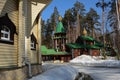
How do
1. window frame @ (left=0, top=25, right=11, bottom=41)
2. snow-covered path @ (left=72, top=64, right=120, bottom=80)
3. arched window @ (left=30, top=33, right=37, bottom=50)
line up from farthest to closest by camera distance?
1. arched window @ (left=30, top=33, right=37, bottom=50)
2. snow-covered path @ (left=72, top=64, right=120, bottom=80)
3. window frame @ (left=0, top=25, right=11, bottom=41)

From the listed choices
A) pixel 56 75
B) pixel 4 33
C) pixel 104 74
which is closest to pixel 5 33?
pixel 4 33

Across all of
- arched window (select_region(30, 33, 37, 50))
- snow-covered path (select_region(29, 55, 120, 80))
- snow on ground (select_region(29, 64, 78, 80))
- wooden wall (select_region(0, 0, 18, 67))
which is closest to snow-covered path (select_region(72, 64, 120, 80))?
snow-covered path (select_region(29, 55, 120, 80))

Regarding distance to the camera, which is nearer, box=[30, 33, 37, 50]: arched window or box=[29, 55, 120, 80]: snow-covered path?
box=[29, 55, 120, 80]: snow-covered path

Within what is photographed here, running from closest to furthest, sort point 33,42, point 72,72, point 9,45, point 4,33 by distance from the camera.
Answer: point 4,33 < point 9,45 < point 33,42 < point 72,72

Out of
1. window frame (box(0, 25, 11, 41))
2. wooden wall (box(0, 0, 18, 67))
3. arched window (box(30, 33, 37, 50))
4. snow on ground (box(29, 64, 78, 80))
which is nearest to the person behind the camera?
wooden wall (box(0, 0, 18, 67))

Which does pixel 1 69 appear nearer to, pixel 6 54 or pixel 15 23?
pixel 6 54

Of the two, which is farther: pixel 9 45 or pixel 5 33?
pixel 9 45

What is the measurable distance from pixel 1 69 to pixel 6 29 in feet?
7.08

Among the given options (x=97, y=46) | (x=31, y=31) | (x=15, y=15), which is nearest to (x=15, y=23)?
(x=15, y=15)

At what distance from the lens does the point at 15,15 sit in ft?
42.1

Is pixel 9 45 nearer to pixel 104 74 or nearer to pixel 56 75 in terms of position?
pixel 56 75

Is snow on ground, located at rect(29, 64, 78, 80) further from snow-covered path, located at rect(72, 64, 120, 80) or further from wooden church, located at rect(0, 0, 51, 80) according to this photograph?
snow-covered path, located at rect(72, 64, 120, 80)

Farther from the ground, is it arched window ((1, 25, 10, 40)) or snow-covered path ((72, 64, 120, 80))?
arched window ((1, 25, 10, 40))

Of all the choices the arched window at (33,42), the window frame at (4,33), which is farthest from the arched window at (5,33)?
the arched window at (33,42)
